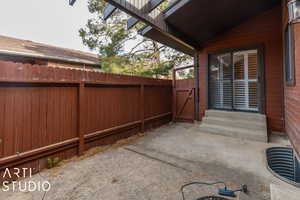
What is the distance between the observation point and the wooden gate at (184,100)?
5.80 metres

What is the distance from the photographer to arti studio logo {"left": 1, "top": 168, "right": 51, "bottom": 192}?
1.95 metres

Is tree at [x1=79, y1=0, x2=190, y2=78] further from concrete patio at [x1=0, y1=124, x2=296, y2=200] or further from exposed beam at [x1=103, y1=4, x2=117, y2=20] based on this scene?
concrete patio at [x1=0, y1=124, x2=296, y2=200]

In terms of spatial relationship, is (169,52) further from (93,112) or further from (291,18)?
(291,18)

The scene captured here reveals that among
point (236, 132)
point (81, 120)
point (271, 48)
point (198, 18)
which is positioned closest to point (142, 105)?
point (81, 120)

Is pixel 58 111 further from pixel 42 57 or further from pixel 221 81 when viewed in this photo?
pixel 42 57

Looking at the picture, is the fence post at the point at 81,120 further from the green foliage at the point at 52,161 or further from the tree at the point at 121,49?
the tree at the point at 121,49

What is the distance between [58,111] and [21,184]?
45.1 inches

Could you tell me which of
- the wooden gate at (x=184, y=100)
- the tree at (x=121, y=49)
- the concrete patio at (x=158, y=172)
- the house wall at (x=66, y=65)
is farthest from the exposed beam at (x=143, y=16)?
the house wall at (x=66, y=65)

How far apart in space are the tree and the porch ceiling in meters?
3.08

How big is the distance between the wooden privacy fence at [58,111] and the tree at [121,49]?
3441mm

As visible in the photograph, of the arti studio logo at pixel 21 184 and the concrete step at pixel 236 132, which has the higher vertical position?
the concrete step at pixel 236 132

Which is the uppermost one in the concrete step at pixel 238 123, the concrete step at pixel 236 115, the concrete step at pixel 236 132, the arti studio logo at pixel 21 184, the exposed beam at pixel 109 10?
the exposed beam at pixel 109 10

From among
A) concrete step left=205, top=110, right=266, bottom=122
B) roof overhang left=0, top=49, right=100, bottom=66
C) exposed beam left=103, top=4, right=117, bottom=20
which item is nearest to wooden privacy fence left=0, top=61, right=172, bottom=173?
exposed beam left=103, top=4, right=117, bottom=20

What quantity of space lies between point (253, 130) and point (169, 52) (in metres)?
6.10
